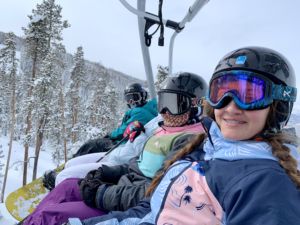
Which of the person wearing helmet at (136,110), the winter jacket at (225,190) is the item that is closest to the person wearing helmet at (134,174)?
the winter jacket at (225,190)

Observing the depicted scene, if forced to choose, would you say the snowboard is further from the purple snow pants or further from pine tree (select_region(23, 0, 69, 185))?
pine tree (select_region(23, 0, 69, 185))

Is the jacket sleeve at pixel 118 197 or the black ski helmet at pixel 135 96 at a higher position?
the black ski helmet at pixel 135 96

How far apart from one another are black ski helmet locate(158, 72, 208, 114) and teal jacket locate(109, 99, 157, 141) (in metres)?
1.49

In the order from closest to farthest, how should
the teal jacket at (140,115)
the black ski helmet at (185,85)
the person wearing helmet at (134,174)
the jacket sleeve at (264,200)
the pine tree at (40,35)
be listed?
1. the jacket sleeve at (264,200)
2. the person wearing helmet at (134,174)
3. the black ski helmet at (185,85)
4. the teal jacket at (140,115)
5. the pine tree at (40,35)

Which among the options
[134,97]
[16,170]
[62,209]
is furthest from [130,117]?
[16,170]

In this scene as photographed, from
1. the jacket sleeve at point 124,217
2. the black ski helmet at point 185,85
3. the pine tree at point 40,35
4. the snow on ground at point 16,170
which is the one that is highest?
the pine tree at point 40,35

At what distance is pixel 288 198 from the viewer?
110 centimetres

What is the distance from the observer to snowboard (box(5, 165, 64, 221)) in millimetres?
3524

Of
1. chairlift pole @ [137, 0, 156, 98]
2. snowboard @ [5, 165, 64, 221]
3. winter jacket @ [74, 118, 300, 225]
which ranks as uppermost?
chairlift pole @ [137, 0, 156, 98]

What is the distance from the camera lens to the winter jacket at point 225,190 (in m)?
1.11

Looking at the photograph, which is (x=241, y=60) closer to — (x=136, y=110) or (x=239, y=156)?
(x=239, y=156)

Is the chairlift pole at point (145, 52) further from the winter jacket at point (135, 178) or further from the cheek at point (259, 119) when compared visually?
the cheek at point (259, 119)

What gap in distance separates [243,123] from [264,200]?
0.47 m

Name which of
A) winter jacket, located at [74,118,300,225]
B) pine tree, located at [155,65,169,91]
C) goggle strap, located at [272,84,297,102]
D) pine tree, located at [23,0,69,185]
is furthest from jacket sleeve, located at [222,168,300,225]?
pine tree, located at [23,0,69,185]
